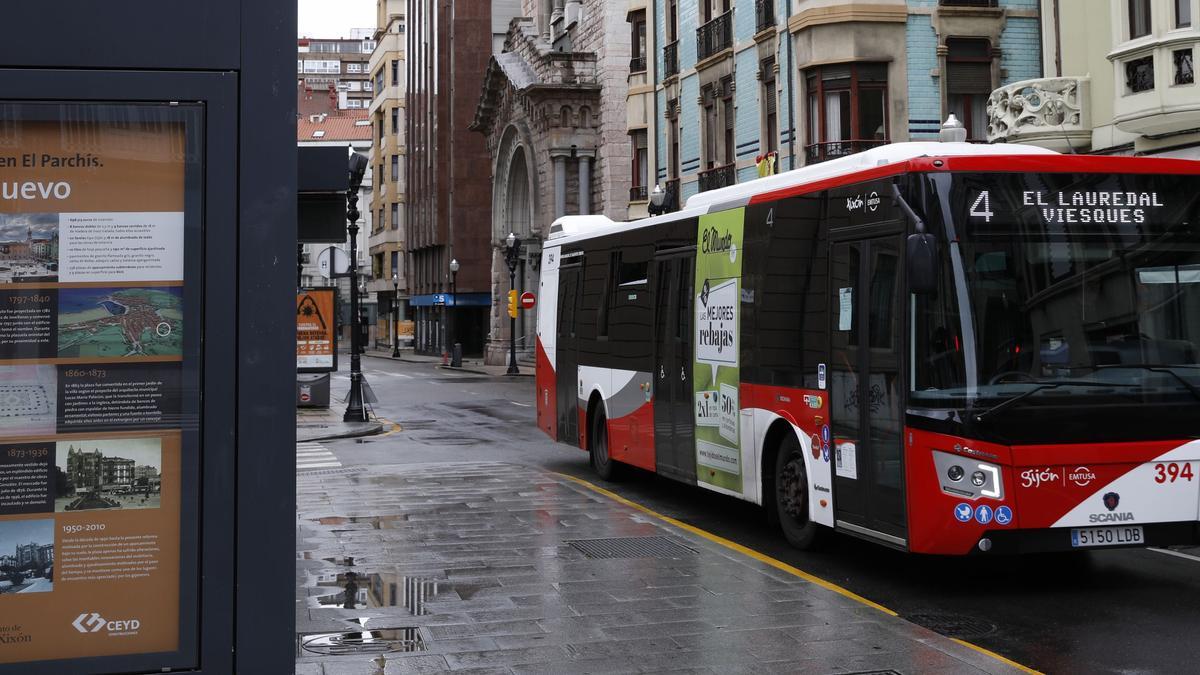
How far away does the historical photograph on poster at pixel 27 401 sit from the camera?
14.8 feet

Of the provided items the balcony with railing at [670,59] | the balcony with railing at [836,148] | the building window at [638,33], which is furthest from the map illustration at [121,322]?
the building window at [638,33]

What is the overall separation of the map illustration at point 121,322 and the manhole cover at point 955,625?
507cm

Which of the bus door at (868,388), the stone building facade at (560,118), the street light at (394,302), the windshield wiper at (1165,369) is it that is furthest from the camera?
the street light at (394,302)

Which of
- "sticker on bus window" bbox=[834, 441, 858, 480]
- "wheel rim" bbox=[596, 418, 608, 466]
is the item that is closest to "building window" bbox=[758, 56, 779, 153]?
"wheel rim" bbox=[596, 418, 608, 466]

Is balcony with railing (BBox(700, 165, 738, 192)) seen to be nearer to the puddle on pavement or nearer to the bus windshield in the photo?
the bus windshield

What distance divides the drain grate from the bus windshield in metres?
2.74

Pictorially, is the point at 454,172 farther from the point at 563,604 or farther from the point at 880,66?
the point at 563,604

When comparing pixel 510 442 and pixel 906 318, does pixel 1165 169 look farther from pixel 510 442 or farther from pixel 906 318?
pixel 510 442

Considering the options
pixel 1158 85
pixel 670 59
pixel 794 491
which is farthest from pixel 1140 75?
pixel 670 59

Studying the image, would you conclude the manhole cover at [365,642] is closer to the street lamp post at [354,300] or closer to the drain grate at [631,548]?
the drain grate at [631,548]

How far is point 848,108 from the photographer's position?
28109 mm

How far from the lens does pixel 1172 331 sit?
9008mm

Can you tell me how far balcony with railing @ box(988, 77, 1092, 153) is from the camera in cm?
2114

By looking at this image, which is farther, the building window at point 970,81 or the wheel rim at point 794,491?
the building window at point 970,81
